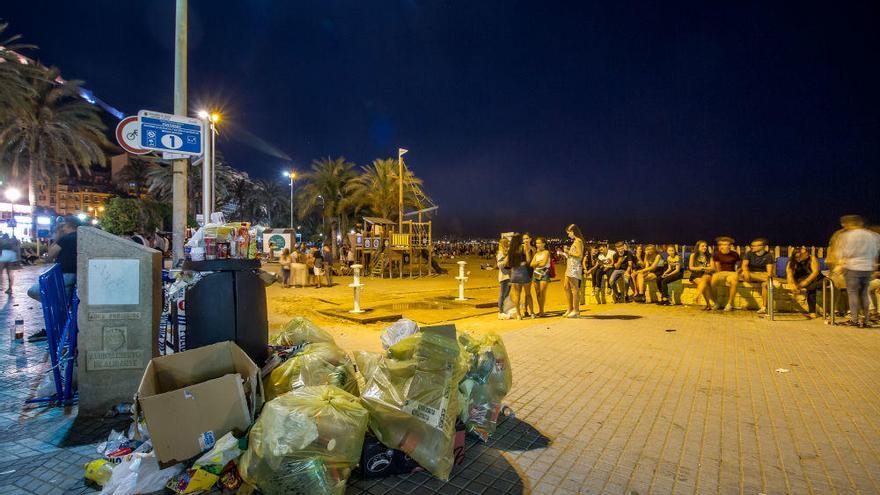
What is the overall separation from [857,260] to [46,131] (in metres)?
41.7

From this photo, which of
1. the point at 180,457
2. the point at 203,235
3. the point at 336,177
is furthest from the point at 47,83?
the point at 180,457

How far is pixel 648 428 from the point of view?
4.11 m

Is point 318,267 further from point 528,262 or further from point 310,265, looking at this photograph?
point 528,262

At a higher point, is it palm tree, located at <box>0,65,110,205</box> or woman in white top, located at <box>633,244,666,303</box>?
palm tree, located at <box>0,65,110,205</box>

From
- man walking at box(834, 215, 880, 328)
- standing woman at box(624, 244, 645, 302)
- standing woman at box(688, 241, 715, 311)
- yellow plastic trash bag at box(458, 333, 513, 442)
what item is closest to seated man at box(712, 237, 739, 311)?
standing woman at box(688, 241, 715, 311)

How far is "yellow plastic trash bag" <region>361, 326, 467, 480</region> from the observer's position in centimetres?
316

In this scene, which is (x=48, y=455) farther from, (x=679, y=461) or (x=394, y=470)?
(x=679, y=461)

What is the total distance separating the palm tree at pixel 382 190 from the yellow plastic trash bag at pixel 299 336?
26486mm

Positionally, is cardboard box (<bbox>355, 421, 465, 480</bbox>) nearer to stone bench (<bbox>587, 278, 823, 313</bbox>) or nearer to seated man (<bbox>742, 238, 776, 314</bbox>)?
seated man (<bbox>742, 238, 776, 314</bbox>)

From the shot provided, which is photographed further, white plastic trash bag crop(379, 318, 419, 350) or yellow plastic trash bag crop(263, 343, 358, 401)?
white plastic trash bag crop(379, 318, 419, 350)

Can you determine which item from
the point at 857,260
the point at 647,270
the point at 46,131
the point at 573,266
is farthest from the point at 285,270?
the point at 46,131

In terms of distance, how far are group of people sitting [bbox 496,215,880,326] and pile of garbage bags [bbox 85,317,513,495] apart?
6.32m

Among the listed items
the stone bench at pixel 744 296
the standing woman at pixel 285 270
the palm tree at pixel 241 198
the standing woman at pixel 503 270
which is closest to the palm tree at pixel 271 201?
the palm tree at pixel 241 198

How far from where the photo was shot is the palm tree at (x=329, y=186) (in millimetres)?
37562
